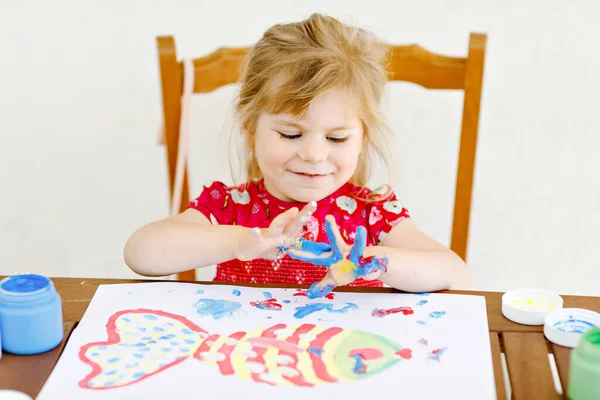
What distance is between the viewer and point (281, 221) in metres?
0.99

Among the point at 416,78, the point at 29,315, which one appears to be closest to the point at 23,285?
the point at 29,315

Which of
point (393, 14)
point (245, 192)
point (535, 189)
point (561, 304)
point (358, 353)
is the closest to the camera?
point (358, 353)

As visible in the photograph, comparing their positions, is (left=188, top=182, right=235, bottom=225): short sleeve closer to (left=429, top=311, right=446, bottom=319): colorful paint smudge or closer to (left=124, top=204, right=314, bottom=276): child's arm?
(left=124, top=204, right=314, bottom=276): child's arm

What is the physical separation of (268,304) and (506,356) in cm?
28

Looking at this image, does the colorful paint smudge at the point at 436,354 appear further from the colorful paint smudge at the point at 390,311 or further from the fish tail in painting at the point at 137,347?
the fish tail in painting at the point at 137,347

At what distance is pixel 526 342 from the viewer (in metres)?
0.90

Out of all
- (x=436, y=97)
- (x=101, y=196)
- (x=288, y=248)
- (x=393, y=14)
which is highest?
(x=393, y=14)

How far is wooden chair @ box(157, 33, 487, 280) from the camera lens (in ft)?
4.37

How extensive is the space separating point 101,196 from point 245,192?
801 mm

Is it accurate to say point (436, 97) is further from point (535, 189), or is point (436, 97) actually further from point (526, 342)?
point (526, 342)

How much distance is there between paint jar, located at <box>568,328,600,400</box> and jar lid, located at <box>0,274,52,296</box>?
0.53 metres

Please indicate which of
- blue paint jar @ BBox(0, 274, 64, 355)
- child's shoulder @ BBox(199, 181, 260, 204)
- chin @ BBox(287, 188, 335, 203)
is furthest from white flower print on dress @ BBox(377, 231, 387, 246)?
blue paint jar @ BBox(0, 274, 64, 355)

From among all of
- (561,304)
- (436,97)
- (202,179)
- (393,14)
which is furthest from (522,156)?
(561,304)

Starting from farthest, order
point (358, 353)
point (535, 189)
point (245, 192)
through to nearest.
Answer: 1. point (535, 189)
2. point (245, 192)
3. point (358, 353)
